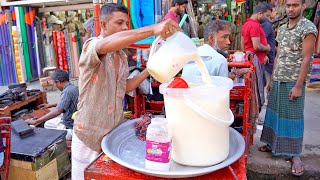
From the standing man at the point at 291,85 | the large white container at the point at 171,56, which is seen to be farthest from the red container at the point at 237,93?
the large white container at the point at 171,56

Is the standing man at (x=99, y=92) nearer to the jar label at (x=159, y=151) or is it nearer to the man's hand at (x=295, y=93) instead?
the jar label at (x=159, y=151)

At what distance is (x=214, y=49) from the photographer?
8.81ft

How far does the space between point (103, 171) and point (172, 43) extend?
60cm

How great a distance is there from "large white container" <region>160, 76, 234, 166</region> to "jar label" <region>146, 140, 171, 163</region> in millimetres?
92

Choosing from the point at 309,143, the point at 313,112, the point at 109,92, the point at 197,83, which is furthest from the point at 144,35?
the point at 313,112

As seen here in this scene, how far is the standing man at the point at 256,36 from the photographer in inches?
157

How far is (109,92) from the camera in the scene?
A: 5.31ft

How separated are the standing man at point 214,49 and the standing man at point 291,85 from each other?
2.12ft

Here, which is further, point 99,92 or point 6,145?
point 6,145

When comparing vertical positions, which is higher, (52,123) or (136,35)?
(136,35)

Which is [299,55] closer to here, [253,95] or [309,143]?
[253,95]

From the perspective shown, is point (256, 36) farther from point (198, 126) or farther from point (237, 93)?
point (198, 126)

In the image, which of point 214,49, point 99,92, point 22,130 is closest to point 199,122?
point 99,92

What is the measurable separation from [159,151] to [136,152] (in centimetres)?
28
